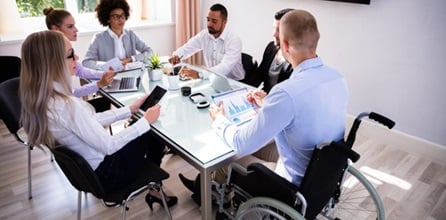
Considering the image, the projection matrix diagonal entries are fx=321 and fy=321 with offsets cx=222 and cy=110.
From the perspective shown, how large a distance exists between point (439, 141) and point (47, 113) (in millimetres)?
2720

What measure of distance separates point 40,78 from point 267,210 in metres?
1.05

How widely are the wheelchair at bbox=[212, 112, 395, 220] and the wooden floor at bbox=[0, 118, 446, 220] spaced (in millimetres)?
640

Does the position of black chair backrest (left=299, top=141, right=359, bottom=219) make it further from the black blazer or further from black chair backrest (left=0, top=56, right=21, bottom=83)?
black chair backrest (left=0, top=56, right=21, bottom=83)

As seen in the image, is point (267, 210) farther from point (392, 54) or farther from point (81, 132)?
point (392, 54)

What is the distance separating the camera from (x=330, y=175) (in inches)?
49.7

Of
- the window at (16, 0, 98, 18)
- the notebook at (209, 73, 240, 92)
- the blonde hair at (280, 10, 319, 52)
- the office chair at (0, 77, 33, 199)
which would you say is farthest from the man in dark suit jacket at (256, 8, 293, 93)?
the window at (16, 0, 98, 18)

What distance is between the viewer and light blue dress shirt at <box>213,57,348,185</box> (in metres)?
1.18

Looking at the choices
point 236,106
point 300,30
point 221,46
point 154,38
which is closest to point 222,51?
point 221,46

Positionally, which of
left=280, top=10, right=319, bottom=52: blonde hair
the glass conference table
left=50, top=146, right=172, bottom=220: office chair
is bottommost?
left=50, top=146, right=172, bottom=220: office chair

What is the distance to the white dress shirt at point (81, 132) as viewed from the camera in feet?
4.26

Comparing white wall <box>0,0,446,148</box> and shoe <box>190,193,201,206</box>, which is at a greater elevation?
white wall <box>0,0,446,148</box>

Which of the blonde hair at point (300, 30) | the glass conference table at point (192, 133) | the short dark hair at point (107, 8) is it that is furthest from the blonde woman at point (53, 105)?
the short dark hair at point (107, 8)

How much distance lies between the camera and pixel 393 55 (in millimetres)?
2598

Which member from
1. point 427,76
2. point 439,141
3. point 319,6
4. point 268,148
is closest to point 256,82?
point 268,148
